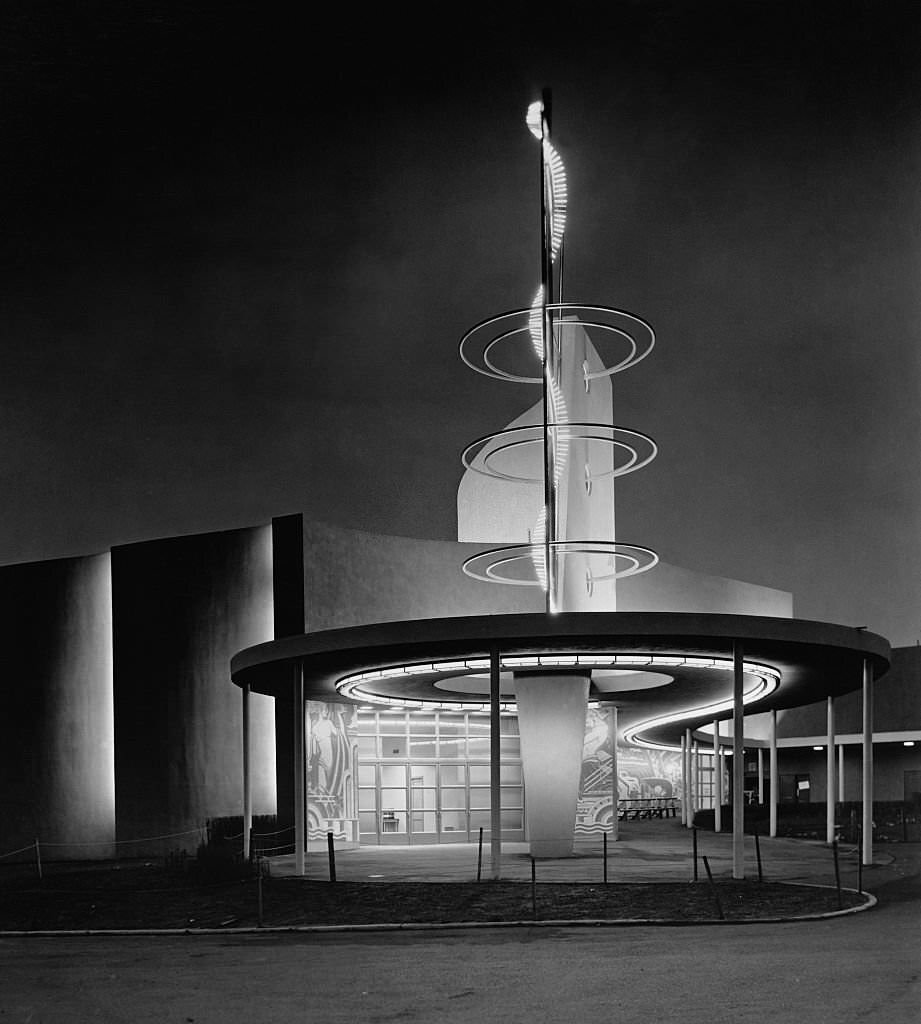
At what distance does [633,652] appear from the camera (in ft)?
83.1

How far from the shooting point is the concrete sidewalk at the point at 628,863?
77.6 feet

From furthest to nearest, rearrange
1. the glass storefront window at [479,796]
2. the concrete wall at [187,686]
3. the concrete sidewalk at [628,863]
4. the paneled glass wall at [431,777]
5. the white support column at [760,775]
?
the white support column at [760,775], the glass storefront window at [479,796], the paneled glass wall at [431,777], the concrete wall at [187,686], the concrete sidewalk at [628,863]

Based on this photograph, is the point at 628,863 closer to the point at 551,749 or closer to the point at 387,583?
the point at 551,749

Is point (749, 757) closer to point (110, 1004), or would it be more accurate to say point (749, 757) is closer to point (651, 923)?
point (651, 923)

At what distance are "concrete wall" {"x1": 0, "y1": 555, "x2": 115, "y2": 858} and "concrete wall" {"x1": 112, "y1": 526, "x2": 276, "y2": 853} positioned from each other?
1.22 m

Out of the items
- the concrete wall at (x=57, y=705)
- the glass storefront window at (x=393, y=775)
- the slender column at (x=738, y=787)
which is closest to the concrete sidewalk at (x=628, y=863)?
the slender column at (x=738, y=787)

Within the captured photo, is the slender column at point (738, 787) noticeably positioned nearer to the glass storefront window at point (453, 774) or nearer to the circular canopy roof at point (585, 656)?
the circular canopy roof at point (585, 656)

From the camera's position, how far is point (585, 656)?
25.9m

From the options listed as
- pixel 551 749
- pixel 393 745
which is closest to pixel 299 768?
pixel 551 749

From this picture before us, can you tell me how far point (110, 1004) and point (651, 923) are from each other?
7.62m

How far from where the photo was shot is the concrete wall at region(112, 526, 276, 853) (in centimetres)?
3997

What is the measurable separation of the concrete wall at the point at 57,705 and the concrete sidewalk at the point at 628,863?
32.9 feet

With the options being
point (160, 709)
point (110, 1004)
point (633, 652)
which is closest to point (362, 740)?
point (160, 709)

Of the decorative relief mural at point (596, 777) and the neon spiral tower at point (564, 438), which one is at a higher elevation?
the neon spiral tower at point (564, 438)
